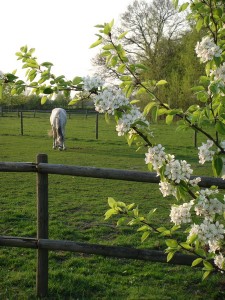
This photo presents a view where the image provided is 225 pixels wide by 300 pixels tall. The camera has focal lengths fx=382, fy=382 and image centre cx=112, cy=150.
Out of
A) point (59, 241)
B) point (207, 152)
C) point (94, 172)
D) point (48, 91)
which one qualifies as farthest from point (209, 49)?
point (59, 241)

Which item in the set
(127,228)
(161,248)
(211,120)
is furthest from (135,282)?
(211,120)

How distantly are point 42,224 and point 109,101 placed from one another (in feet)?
6.34

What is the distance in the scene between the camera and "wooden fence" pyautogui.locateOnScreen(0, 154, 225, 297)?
342cm

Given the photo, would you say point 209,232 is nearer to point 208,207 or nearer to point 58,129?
point 208,207

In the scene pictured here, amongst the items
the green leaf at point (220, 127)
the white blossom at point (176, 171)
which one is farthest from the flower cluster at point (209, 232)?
the green leaf at point (220, 127)

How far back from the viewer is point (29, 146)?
54.1 ft

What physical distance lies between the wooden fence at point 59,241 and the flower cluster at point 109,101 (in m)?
1.14

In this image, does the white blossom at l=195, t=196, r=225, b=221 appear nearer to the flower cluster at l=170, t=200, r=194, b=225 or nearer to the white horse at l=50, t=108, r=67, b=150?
the flower cluster at l=170, t=200, r=194, b=225

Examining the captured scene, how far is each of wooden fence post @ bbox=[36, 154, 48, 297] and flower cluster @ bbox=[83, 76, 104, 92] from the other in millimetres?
1550

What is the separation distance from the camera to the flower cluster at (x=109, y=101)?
7.41 feet

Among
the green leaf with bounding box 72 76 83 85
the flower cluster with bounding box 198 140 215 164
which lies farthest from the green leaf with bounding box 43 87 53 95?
the flower cluster with bounding box 198 140 215 164

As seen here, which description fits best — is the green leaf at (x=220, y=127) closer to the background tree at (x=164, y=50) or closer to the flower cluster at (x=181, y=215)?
the flower cluster at (x=181, y=215)

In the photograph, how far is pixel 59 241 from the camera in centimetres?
367

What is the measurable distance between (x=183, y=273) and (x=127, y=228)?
1588 millimetres
